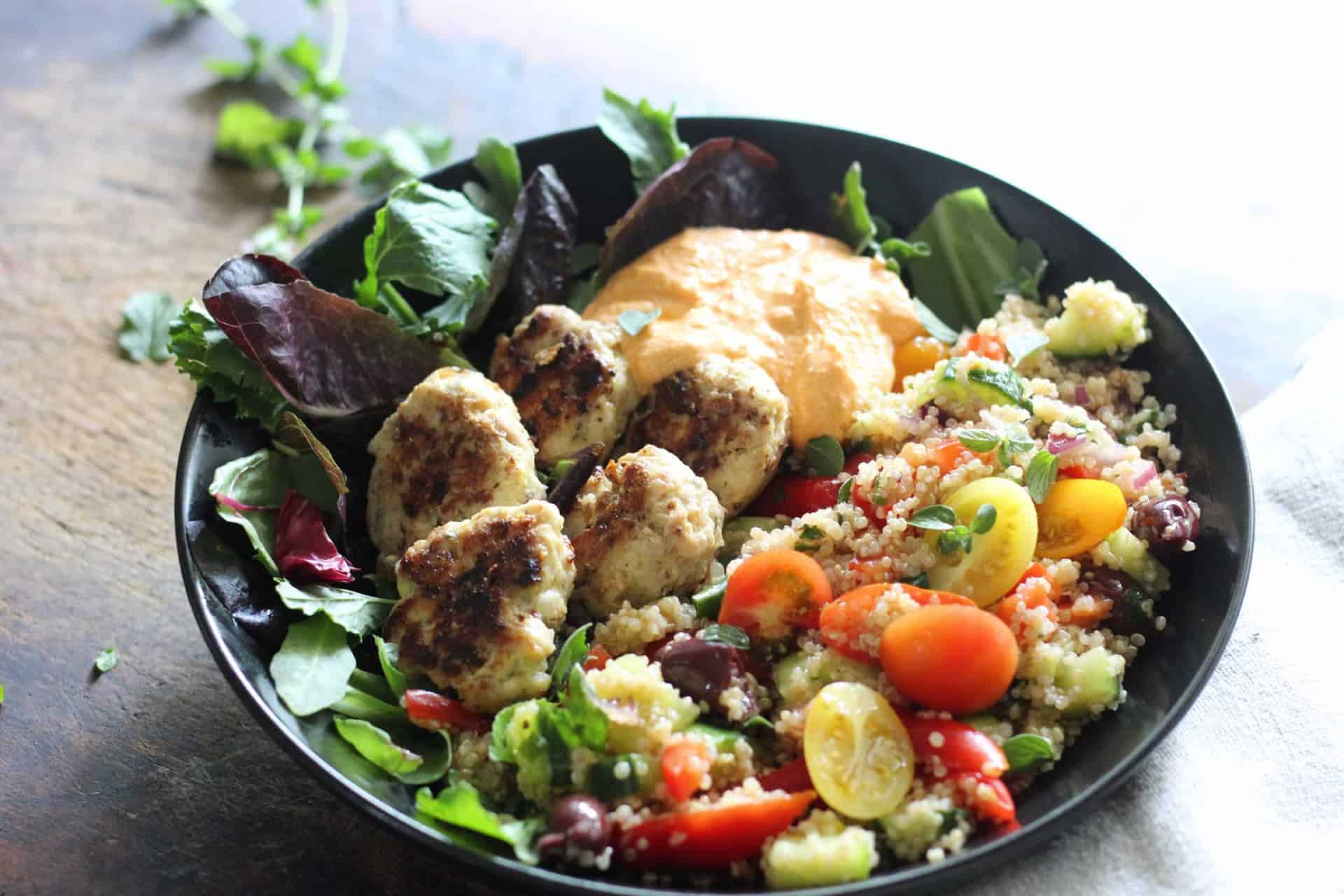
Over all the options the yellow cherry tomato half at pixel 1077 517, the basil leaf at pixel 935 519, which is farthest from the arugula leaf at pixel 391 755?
the yellow cherry tomato half at pixel 1077 517

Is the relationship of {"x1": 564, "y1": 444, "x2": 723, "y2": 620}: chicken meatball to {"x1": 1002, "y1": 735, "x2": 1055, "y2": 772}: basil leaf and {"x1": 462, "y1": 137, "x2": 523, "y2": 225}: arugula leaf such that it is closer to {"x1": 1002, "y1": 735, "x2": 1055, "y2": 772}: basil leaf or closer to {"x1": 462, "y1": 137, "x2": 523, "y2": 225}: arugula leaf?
{"x1": 1002, "y1": 735, "x2": 1055, "y2": 772}: basil leaf

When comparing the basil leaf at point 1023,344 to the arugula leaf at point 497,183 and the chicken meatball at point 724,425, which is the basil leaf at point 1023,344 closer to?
the chicken meatball at point 724,425

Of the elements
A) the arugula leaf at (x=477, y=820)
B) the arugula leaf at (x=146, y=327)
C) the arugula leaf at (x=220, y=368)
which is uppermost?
the arugula leaf at (x=220, y=368)

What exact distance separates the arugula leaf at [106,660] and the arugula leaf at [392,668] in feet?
3.35

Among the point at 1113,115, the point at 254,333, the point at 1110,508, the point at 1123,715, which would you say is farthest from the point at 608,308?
the point at 1113,115

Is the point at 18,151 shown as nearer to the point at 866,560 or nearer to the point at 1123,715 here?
the point at 866,560

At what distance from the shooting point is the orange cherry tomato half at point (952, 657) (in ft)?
8.41

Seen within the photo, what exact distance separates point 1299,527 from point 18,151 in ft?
16.3

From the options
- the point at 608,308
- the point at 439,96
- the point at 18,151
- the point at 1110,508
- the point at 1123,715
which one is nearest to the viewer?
the point at 1123,715

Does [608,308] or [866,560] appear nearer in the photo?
[866,560]

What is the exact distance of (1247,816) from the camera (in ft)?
9.02

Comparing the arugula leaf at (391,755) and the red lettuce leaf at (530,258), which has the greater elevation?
the red lettuce leaf at (530,258)

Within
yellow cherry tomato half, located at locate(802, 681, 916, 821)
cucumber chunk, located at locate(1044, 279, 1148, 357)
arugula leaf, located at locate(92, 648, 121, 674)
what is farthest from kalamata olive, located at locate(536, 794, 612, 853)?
cucumber chunk, located at locate(1044, 279, 1148, 357)

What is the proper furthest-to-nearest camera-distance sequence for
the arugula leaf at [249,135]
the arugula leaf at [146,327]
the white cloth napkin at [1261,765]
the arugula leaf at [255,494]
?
the arugula leaf at [249,135]
the arugula leaf at [146,327]
the arugula leaf at [255,494]
the white cloth napkin at [1261,765]
